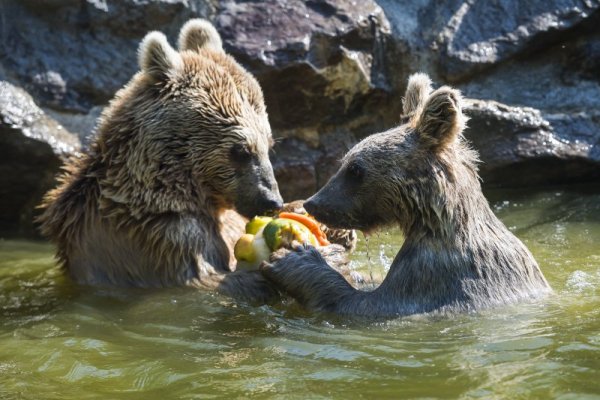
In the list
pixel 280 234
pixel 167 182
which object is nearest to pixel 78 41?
pixel 167 182

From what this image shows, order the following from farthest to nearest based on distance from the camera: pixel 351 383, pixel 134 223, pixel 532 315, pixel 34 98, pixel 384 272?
pixel 34 98 → pixel 384 272 → pixel 134 223 → pixel 532 315 → pixel 351 383

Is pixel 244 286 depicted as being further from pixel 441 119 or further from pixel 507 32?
pixel 507 32

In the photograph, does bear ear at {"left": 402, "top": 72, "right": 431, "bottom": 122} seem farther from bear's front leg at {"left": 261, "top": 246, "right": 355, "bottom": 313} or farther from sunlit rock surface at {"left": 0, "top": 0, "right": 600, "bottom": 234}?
sunlit rock surface at {"left": 0, "top": 0, "right": 600, "bottom": 234}

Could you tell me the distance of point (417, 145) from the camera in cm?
807

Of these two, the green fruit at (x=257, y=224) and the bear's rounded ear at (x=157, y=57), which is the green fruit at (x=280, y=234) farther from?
the bear's rounded ear at (x=157, y=57)

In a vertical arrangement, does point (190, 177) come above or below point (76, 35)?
below

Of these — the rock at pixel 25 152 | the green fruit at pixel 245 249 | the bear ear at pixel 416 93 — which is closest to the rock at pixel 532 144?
the bear ear at pixel 416 93

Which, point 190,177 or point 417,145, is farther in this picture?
point 190,177

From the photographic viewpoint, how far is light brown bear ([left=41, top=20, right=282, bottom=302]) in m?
8.50

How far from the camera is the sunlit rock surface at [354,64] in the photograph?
1194cm

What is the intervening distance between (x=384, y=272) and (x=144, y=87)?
3051mm

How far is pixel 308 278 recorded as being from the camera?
803 cm

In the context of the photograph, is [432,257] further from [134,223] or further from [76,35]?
[76,35]

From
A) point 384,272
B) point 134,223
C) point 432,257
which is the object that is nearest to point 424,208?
point 432,257
